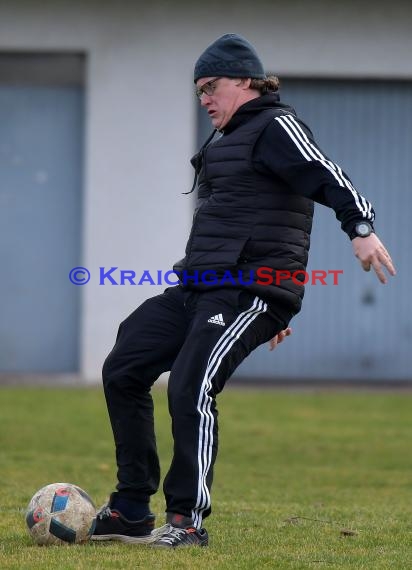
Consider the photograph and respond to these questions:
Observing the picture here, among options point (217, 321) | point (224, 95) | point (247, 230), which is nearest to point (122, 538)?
point (217, 321)

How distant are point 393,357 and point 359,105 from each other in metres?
2.84

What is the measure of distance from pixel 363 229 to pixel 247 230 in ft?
1.90

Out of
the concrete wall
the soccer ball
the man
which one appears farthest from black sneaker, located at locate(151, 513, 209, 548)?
the concrete wall

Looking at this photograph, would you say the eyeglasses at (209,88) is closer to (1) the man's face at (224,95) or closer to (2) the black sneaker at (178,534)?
(1) the man's face at (224,95)

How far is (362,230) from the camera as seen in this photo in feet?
18.7

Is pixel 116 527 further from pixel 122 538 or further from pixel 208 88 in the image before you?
pixel 208 88

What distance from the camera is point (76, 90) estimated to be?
1509 cm

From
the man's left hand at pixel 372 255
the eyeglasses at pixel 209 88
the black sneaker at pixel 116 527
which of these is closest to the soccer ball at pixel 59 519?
the black sneaker at pixel 116 527

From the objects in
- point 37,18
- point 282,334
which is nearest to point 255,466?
point 282,334

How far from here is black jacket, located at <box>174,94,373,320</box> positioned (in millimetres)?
5980

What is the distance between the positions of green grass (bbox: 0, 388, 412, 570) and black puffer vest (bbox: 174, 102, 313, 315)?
1.16 metres

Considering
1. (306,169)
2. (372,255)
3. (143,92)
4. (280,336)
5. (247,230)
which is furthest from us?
(143,92)

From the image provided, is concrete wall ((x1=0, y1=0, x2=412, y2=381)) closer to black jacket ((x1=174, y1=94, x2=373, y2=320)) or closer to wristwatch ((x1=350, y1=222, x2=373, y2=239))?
black jacket ((x1=174, y1=94, x2=373, y2=320))

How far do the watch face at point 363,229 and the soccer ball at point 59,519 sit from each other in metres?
1.76
